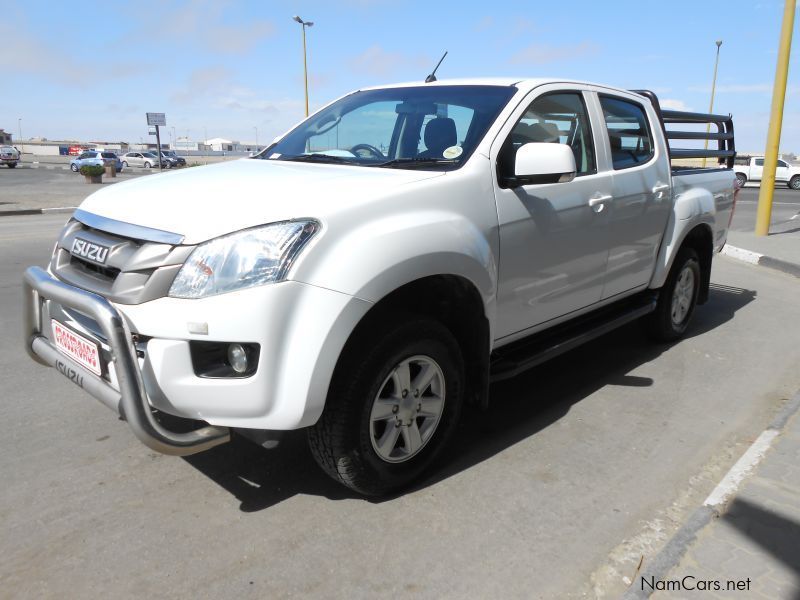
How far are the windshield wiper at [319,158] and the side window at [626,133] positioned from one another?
5.77 feet

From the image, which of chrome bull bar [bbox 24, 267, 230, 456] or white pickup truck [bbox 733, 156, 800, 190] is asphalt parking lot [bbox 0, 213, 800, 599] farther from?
white pickup truck [bbox 733, 156, 800, 190]

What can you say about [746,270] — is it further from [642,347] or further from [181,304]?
[181,304]

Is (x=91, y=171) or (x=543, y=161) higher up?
(x=543, y=161)

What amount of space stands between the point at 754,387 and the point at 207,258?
12.8 feet

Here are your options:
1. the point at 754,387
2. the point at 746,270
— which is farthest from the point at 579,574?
the point at 746,270

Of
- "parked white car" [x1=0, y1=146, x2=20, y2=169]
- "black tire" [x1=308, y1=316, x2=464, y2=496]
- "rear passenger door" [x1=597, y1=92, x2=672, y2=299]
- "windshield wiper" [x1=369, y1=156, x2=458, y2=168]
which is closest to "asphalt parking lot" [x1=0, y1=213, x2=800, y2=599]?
"black tire" [x1=308, y1=316, x2=464, y2=496]

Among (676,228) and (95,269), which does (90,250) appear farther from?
(676,228)

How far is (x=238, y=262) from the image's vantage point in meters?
2.38

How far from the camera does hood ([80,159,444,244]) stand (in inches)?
96.5

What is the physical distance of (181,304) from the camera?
238 centimetres

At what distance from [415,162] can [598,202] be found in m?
1.26

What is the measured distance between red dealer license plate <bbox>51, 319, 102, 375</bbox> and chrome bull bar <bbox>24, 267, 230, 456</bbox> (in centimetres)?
3

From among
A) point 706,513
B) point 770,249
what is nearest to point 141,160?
point 770,249

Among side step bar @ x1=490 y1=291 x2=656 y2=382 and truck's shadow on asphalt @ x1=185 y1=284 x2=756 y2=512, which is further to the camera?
side step bar @ x1=490 y1=291 x2=656 y2=382
